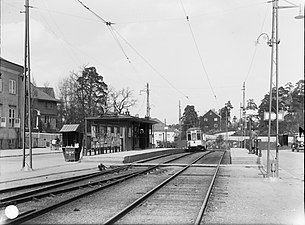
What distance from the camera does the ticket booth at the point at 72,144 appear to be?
74.1 ft

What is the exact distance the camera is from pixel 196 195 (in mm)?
10188

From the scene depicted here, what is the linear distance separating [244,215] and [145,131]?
97.7ft

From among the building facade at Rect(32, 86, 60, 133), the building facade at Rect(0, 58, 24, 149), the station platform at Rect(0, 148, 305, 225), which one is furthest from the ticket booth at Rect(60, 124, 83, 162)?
the building facade at Rect(0, 58, 24, 149)

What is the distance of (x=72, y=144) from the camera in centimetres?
2322

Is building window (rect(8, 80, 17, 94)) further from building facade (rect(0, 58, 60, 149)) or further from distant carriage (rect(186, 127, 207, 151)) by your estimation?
distant carriage (rect(186, 127, 207, 151))

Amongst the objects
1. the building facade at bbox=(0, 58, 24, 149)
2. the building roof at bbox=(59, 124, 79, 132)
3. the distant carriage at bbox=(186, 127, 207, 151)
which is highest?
the building facade at bbox=(0, 58, 24, 149)

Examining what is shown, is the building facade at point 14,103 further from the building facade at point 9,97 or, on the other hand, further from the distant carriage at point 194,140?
the distant carriage at point 194,140

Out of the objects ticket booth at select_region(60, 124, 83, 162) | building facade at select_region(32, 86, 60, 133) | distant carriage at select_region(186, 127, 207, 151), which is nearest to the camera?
ticket booth at select_region(60, 124, 83, 162)

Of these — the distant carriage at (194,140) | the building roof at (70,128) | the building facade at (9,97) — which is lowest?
the distant carriage at (194,140)

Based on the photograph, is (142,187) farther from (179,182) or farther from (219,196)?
(219,196)

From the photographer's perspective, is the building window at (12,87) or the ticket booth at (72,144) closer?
the building window at (12,87)

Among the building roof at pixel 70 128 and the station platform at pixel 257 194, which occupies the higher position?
the building roof at pixel 70 128

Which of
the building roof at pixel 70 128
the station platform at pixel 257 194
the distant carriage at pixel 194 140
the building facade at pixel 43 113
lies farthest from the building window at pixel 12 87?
the distant carriage at pixel 194 140

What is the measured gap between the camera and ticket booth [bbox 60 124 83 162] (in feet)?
74.1
